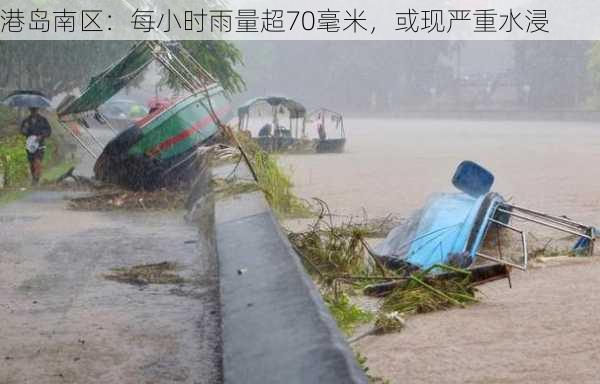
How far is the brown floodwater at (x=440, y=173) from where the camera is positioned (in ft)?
54.4

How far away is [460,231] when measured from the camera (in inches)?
389

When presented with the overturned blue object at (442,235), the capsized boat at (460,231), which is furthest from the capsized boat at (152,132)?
the overturned blue object at (442,235)

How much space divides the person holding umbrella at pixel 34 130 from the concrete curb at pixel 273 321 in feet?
34.4

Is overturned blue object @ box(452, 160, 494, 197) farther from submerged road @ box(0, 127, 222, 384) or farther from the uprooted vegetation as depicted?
submerged road @ box(0, 127, 222, 384)

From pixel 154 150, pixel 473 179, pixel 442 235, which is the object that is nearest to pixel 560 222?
pixel 473 179

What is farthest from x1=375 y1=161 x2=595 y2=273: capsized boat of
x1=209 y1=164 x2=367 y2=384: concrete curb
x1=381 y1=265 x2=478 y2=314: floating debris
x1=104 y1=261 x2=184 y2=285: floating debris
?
x1=104 y1=261 x2=184 y2=285: floating debris

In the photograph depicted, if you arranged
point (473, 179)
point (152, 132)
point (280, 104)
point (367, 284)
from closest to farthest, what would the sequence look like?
point (367, 284)
point (473, 179)
point (152, 132)
point (280, 104)

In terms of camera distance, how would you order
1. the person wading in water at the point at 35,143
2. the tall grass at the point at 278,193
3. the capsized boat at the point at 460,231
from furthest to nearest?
1. the person wading in water at the point at 35,143
2. the tall grass at the point at 278,193
3. the capsized boat at the point at 460,231

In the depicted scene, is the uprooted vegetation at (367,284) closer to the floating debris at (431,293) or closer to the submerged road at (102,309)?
the floating debris at (431,293)

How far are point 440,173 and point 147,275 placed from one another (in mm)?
15904

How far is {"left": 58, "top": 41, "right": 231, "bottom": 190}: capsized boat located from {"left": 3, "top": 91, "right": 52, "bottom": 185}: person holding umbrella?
1.48 metres

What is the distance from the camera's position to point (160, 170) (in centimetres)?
1572

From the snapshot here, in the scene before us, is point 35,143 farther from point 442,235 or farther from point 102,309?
point 102,309

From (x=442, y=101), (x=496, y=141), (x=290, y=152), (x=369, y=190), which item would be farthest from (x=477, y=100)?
(x=369, y=190)
